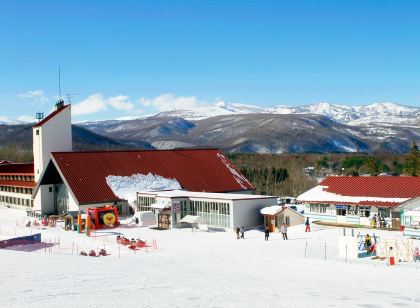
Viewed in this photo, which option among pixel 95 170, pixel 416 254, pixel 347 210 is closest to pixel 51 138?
pixel 95 170

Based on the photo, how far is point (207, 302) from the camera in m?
16.0

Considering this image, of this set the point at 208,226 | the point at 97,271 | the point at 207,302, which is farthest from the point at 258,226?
the point at 207,302

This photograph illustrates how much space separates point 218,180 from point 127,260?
26576 millimetres

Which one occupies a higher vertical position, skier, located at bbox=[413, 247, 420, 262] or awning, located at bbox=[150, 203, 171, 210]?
awning, located at bbox=[150, 203, 171, 210]

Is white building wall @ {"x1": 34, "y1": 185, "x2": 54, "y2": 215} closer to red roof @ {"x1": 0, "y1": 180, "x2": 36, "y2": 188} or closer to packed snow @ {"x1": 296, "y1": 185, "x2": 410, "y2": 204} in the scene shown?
red roof @ {"x1": 0, "y1": 180, "x2": 36, "y2": 188}

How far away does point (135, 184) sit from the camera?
4816 cm

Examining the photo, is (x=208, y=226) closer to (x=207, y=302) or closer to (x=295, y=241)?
(x=295, y=241)

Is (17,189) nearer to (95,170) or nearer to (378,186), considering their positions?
(95,170)

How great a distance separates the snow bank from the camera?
46750 mm

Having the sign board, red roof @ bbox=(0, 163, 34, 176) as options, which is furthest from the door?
red roof @ bbox=(0, 163, 34, 176)

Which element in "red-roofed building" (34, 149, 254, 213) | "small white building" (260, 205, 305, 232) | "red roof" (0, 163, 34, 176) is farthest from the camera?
"red roof" (0, 163, 34, 176)

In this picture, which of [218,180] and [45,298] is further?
[218,180]

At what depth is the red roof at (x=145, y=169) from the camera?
46125 mm

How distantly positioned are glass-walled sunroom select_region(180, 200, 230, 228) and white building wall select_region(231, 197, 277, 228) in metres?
0.61
